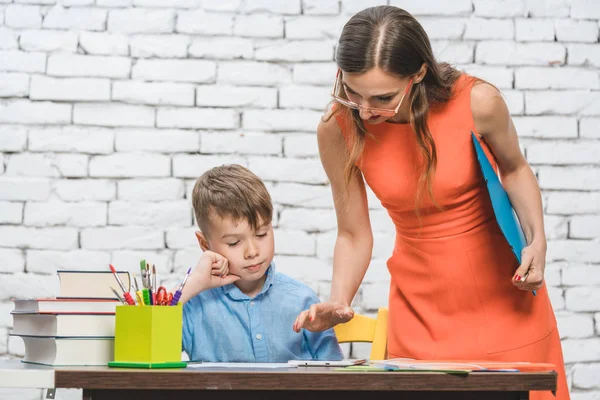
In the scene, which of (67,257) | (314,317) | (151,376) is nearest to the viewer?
(151,376)

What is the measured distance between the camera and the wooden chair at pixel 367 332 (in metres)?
1.91

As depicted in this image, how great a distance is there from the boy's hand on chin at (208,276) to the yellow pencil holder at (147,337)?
429 mm

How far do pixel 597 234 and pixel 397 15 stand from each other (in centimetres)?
146

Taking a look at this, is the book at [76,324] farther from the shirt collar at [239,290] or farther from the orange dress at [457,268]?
the orange dress at [457,268]

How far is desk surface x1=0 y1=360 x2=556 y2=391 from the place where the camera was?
1104 mm

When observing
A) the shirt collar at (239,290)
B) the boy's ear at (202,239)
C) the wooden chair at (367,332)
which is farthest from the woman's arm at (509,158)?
the boy's ear at (202,239)

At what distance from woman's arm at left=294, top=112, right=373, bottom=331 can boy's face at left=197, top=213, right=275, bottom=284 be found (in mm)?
161

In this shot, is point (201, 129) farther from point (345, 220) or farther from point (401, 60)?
point (401, 60)

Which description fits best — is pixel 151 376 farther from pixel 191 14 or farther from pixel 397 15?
pixel 191 14

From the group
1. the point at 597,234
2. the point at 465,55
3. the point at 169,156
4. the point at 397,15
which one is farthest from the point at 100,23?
the point at 597,234

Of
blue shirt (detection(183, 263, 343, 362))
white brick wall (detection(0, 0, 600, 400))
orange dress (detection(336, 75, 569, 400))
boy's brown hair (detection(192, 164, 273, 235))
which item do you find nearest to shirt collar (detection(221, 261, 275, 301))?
blue shirt (detection(183, 263, 343, 362))

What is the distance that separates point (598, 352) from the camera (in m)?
2.77

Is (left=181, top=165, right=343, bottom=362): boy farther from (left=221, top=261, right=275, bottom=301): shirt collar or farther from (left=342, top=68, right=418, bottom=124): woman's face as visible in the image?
(left=342, top=68, right=418, bottom=124): woman's face

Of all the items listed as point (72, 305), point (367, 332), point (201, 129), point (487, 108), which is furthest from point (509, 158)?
point (201, 129)
